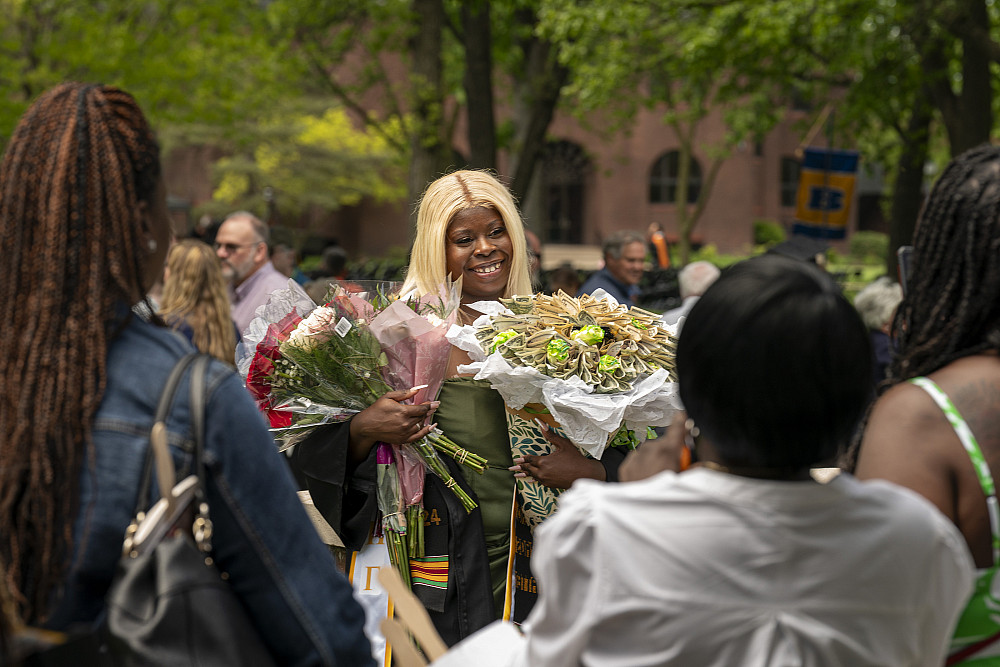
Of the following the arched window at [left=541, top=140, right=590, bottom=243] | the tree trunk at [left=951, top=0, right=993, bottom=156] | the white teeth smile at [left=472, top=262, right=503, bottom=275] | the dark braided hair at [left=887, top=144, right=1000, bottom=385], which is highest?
the tree trunk at [left=951, top=0, right=993, bottom=156]

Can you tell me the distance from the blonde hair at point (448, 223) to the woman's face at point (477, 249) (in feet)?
0.09

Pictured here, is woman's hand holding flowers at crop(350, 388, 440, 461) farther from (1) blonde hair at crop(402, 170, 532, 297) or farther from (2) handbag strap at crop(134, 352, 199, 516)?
(2) handbag strap at crop(134, 352, 199, 516)

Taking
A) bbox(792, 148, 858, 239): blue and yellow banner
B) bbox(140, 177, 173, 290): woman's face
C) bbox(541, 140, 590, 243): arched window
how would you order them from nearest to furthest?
bbox(140, 177, 173, 290): woman's face → bbox(792, 148, 858, 239): blue and yellow banner → bbox(541, 140, 590, 243): arched window

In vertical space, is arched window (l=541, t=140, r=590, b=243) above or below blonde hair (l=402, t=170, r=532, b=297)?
below

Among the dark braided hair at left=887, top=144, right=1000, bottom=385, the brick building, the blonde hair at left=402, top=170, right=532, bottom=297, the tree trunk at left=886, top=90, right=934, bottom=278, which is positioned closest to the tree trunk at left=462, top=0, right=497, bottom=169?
the tree trunk at left=886, top=90, right=934, bottom=278

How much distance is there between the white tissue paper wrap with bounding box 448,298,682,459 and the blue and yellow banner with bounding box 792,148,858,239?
9.04 m

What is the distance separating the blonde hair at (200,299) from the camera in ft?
18.3

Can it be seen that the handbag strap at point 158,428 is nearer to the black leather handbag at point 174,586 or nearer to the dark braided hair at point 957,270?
the black leather handbag at point 174,586

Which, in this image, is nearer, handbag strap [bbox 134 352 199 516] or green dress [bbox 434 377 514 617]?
handbag strap [bbox 134 352 199 516]

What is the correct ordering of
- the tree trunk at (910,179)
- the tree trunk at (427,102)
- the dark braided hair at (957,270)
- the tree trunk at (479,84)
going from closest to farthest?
the dark braided hair at (957,270), the tree trunk at (479,84), the tree trunk at (427,102), the tree trunk at (910,179)

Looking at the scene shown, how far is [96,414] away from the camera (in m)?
1.52

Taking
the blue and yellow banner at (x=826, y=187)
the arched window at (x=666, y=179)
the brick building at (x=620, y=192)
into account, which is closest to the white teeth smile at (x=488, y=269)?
the blue and yellow banner at (x=826, y=187)

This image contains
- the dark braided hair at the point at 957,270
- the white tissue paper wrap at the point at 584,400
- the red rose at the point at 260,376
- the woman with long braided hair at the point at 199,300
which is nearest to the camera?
the dark braided hair at the point at 957,270

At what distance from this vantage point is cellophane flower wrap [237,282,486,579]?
2902 mm
